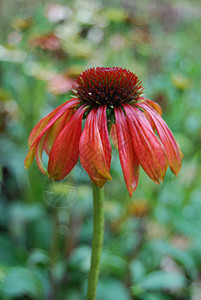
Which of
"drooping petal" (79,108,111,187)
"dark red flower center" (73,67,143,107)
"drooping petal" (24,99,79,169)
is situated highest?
"dark red flower center" (73,67,143,107)

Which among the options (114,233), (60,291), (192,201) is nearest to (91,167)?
(60,291)

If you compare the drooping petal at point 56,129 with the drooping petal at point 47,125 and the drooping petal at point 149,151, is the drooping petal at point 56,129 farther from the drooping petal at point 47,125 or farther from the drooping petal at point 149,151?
the drooping petal at point 149,151

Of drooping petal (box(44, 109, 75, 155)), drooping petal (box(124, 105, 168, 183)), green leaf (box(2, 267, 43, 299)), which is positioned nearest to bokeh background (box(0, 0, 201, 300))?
green leaf (box(2, 267, 43, 299))

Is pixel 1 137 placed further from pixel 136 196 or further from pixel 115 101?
pixel 115 101

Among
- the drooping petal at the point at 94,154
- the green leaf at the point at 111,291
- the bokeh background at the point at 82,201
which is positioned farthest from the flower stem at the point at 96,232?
the green leaf at the point at 111,291

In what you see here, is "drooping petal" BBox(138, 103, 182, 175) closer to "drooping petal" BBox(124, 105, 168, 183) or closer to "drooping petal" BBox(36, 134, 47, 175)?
"drooping petal" BBox(124, 105, 168, 183)

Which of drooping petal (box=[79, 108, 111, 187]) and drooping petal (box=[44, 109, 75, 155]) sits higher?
drooping petal (box=[44, 109, 75, 155])

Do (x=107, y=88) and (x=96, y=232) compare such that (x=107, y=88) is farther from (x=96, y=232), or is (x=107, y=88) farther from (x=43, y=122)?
(x=96, y=232)
